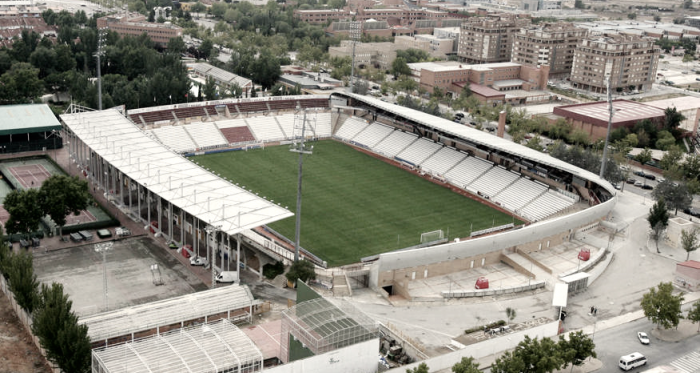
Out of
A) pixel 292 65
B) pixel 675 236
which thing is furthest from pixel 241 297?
pixel 292 65

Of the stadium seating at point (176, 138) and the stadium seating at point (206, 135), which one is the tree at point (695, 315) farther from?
the stadium seating at point (176, 138)

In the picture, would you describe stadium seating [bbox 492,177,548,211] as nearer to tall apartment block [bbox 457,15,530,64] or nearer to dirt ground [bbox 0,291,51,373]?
dirt ground [bbox 0,291,51,373]

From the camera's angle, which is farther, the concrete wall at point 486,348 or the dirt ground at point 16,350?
the concrete wall at point 486,348

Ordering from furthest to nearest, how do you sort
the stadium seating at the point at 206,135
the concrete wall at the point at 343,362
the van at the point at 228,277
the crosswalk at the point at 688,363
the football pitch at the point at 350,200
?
the stadium seating at the point at 206,135, the football pitch at the point at 350,200, the van at the point at 228,277, the crosswalk at the point at 688,363, the concrete wall at the point at 343,362

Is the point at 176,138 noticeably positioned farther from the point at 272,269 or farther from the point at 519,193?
the point at 519,193

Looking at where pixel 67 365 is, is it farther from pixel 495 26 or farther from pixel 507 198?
pixel 495 26

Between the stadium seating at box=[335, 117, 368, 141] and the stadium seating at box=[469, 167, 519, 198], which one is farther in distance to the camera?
the stadium seating at box=[335, 117, 368, 141]

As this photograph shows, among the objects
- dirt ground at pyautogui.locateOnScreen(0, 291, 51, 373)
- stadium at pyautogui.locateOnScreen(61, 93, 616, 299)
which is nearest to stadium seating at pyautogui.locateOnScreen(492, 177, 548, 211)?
stadium at pyautogui.locateOnScreen(61, 93, 616, 299)

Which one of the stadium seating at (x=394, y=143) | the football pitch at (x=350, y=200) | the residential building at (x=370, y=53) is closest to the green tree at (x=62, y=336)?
the football pitch at (x=350, y=200)
